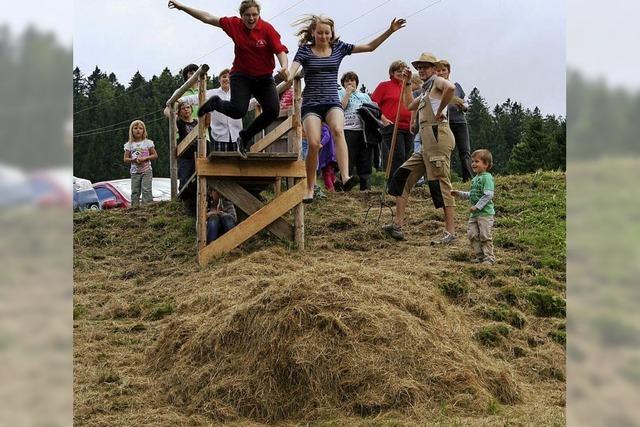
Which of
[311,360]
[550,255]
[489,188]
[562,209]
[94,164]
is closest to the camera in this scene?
[311,360]

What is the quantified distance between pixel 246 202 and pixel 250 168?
16.6 inches

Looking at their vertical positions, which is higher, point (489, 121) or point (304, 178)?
point (489, 121)

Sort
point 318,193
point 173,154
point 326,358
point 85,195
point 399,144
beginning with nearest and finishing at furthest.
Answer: point 326,358
point 399,144
point 318,193
point 173,154
point 85,195

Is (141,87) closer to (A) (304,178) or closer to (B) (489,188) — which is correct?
(A) (304,178)

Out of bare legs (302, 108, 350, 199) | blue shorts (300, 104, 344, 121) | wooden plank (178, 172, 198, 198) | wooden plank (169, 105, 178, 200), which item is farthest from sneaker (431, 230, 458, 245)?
wooden plank (169, 105, 178, 200)

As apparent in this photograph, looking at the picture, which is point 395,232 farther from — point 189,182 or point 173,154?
point 173,154

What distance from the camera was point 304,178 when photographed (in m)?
9.69

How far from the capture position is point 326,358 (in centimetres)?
576

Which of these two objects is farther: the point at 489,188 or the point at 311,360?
the point at 489,188

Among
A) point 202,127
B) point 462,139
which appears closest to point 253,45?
point 202,127
